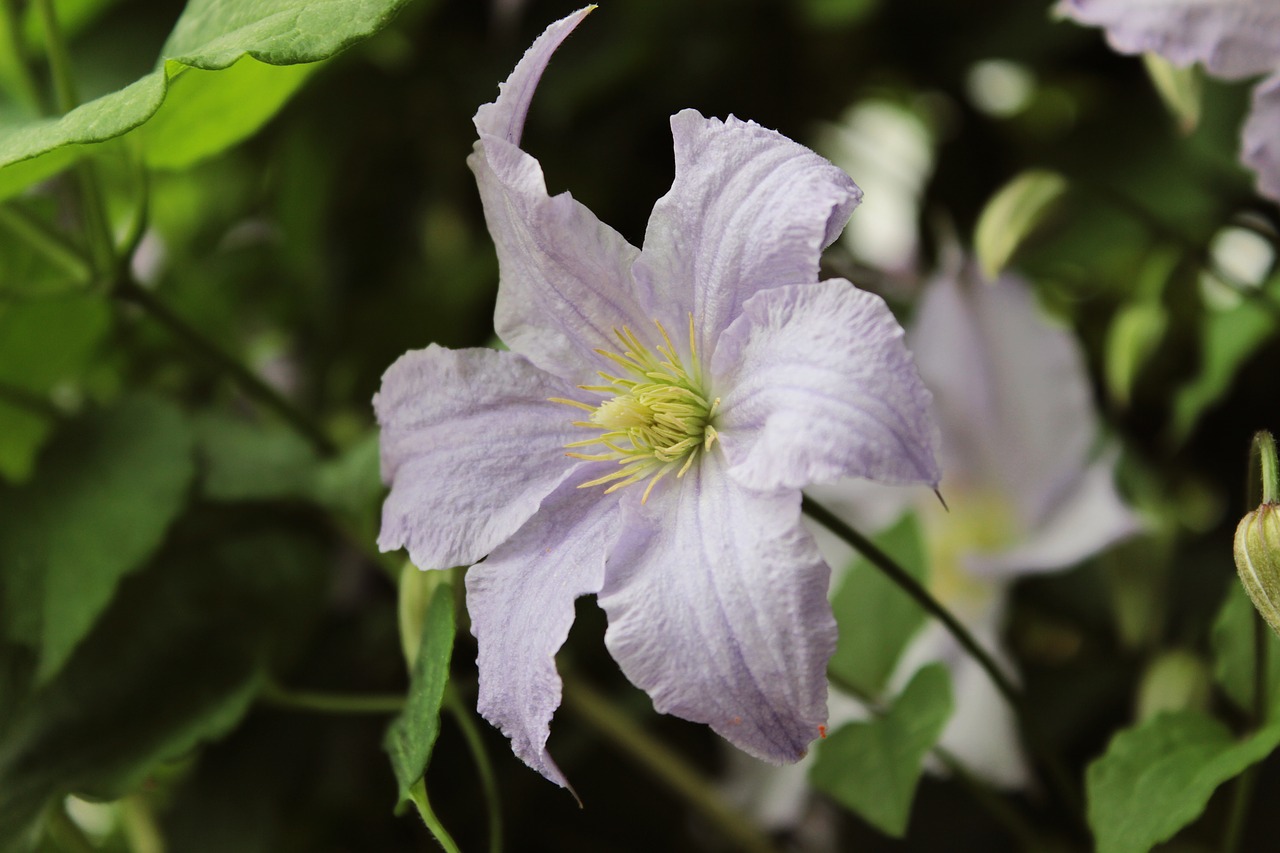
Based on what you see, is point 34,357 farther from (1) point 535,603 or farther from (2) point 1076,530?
(2) point 1076,530

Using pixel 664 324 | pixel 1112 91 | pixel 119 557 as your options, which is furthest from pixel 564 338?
pixel 1112 91

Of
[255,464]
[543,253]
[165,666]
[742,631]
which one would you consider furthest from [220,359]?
[742,631]

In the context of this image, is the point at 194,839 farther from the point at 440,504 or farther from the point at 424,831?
the point at 440,504

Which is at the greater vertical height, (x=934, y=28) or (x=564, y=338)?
(x=564, y=338)

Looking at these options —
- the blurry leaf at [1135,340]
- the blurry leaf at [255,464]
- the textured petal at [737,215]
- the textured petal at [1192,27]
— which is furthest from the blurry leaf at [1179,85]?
the blurry leaf at [255,464]

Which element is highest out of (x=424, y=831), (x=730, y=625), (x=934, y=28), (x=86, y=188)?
(x=86, y=188)
